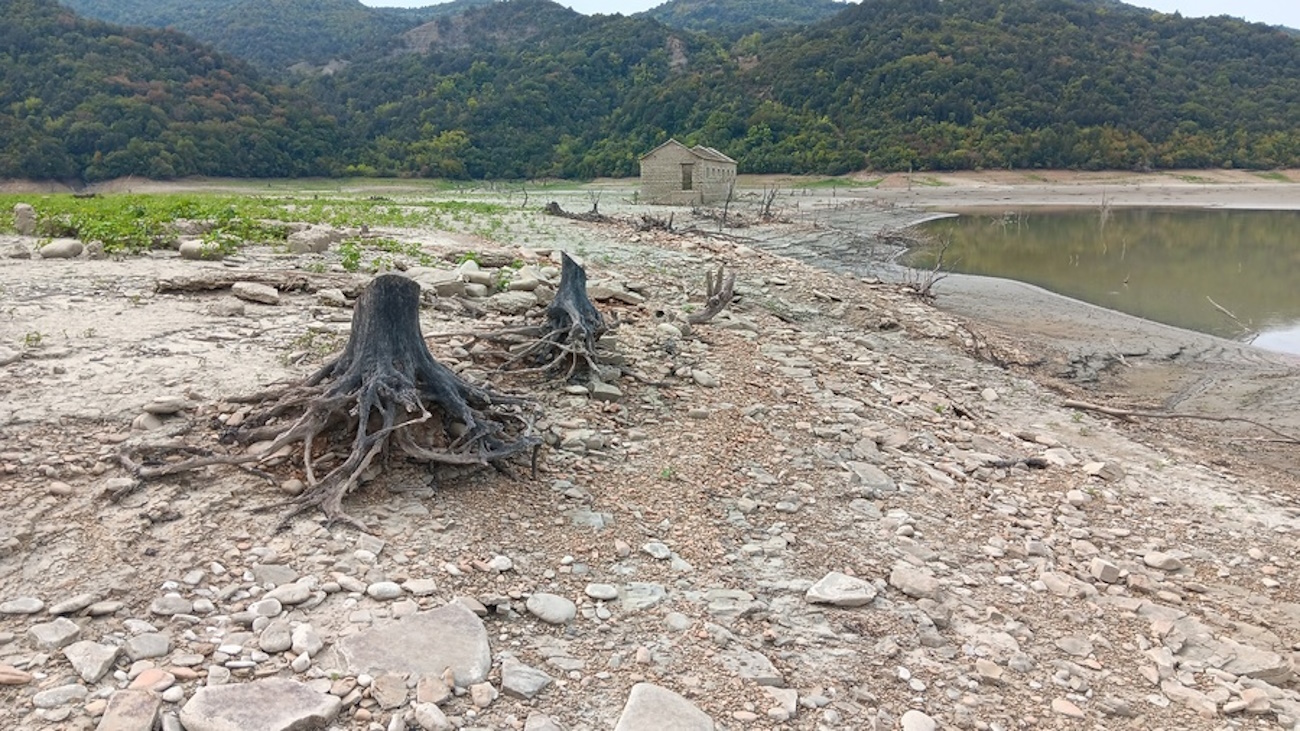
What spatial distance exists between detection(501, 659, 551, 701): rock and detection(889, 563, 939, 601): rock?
2.33 meters

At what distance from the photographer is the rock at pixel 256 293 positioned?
8.08 meters

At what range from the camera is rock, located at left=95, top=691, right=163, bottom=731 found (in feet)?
9.60

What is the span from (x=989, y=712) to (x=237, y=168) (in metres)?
63.6

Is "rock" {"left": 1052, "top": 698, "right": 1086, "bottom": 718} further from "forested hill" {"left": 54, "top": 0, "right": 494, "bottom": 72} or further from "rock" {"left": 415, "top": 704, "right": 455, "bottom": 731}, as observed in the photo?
"forested hill" {"left": 54, "top": 0, "right": 494, "bottom": 72}

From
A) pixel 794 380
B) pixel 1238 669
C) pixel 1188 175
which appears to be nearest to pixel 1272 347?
pixel 794 380

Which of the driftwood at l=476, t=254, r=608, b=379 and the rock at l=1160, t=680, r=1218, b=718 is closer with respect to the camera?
the rock at l=1160, t=680, r=1218, b=718

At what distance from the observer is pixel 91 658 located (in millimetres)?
3256

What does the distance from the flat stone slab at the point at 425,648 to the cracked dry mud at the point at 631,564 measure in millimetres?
22

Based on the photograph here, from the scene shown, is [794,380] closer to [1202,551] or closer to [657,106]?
[1202,551]

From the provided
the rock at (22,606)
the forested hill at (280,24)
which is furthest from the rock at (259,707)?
the forested hill at (280,24)

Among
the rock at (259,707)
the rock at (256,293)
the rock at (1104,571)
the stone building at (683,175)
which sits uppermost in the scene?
the stone building at (683,175)

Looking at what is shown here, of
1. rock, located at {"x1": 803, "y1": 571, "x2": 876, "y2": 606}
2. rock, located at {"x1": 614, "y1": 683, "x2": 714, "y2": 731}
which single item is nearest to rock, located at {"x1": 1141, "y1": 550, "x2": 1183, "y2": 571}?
rock, located at {"x1": 803, "y1": 571, "x2": 876, "y2": 606}

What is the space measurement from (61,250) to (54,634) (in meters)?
8.46

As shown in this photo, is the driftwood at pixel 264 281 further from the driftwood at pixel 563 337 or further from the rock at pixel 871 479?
the rock at pixel 871 479
